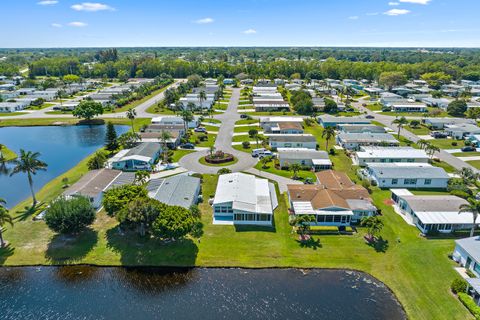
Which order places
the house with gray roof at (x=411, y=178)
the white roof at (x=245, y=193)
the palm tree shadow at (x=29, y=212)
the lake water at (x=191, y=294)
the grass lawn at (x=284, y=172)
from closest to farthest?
the lake water at (x=191, y=294) < the white roof at (x=245, y=193) < the palm tree shadow at (x=29, y=212) < the house with gray roof at (x=411, y=178) < the grass lawn at (x=284, y=172)

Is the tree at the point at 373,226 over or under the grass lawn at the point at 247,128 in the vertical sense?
under

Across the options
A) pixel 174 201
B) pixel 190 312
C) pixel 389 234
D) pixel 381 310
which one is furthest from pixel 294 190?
pixel 190 312

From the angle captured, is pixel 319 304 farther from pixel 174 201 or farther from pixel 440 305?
pixel 174 201

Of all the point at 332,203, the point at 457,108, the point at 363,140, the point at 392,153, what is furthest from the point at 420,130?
the point at 332,203

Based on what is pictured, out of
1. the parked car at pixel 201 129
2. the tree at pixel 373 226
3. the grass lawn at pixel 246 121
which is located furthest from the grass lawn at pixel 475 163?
the parked car at pixel 201 129

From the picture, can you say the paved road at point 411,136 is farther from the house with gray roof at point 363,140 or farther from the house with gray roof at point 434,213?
the house with gray roof at point 434,213

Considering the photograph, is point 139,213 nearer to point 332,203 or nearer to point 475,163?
point 332,203
